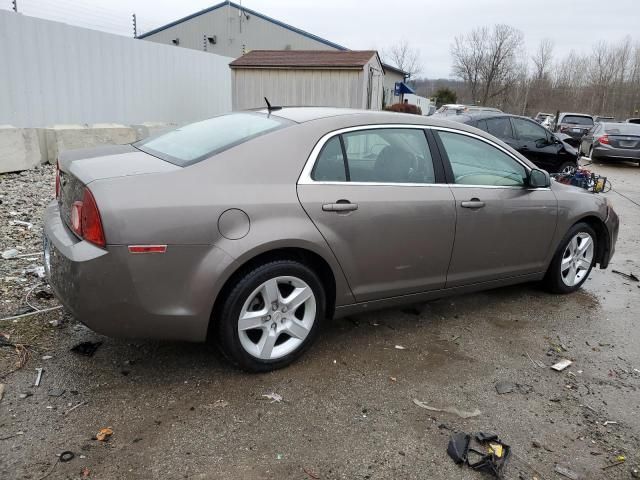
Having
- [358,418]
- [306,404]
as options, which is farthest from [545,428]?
[306,404]

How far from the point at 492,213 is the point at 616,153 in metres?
15.3

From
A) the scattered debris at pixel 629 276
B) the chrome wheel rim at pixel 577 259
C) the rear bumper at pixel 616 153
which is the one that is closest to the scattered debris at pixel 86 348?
the chrome wheel rim at pixel 577 259

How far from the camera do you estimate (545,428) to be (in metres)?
2.85

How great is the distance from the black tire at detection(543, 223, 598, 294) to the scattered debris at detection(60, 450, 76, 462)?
4018 mm

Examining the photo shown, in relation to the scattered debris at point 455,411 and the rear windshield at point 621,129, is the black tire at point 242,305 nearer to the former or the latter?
the scattered debris at point 455,411

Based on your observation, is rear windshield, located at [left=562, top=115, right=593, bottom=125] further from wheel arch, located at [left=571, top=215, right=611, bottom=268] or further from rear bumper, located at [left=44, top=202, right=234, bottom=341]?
rear bumper, located at [left=44, top=202, right=234, bottom=341]

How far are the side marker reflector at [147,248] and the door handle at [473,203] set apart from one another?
2.16 m

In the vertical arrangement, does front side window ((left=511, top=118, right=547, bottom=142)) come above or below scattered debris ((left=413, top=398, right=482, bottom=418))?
above

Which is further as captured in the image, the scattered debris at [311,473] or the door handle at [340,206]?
the door handle at [340,206]

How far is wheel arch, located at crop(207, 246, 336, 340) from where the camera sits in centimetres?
292

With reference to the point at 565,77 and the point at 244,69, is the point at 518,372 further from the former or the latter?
the point at 565,77

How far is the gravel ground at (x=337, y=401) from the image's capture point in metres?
2.47

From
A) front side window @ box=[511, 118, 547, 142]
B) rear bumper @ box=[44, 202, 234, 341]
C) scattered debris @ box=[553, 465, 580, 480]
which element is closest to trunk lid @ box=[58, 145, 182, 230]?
rear bumper @ box=[44, 202, 234, 341]

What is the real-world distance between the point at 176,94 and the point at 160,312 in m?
12.3
